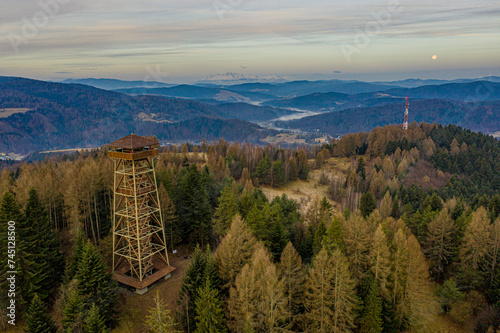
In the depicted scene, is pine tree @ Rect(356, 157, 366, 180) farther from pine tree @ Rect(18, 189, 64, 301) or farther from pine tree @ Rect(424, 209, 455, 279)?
pine tree @ Rect(18, 189, 64, 301)

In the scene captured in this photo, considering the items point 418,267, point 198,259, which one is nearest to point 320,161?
point 418,267

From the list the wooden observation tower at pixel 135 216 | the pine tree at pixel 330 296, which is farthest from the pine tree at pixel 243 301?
the wooden observation tower at pixel 135 216

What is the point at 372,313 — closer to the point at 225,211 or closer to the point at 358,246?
the point at 358,246

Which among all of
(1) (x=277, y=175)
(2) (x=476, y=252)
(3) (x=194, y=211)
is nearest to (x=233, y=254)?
(3) (x=194, y=211)

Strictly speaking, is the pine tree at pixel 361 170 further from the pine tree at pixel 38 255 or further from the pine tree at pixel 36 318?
the pine tree at pixel 36 318

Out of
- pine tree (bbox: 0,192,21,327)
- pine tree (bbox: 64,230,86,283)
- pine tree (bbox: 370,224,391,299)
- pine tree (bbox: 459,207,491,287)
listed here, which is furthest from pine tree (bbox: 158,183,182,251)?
pine tree (bbox: 459,207,491,287)

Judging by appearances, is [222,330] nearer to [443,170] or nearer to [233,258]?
[233,258]
